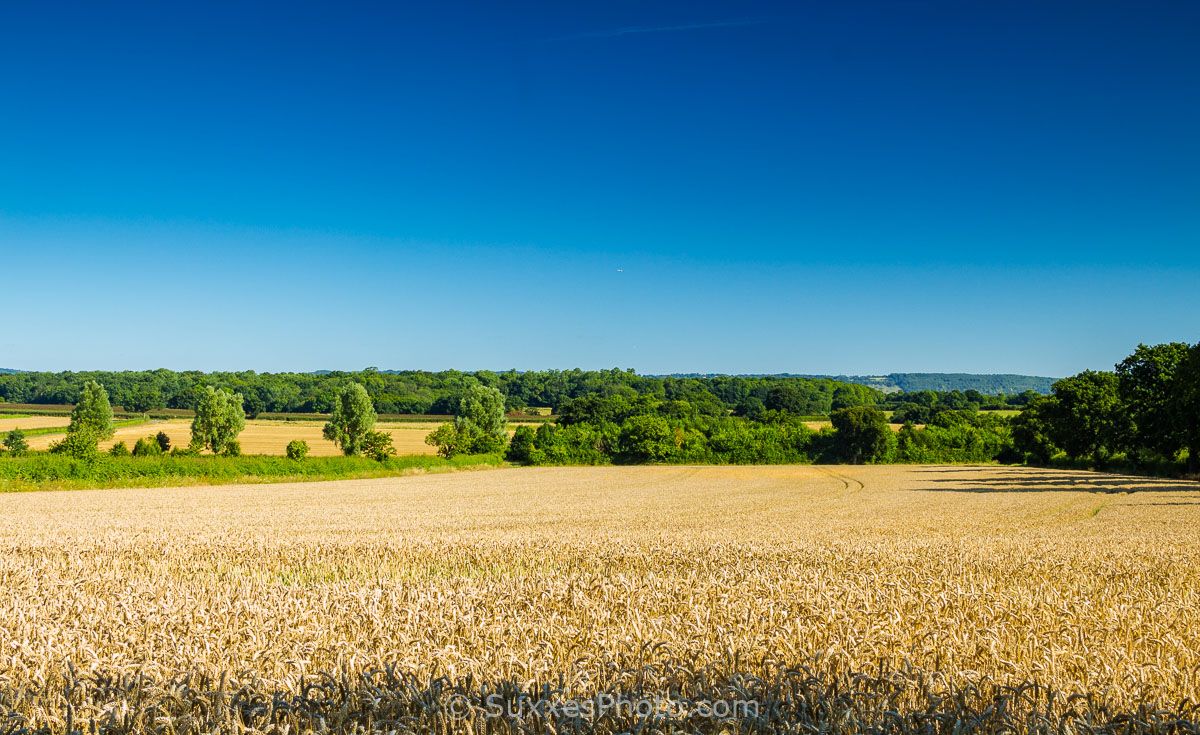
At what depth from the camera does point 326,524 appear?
21.6 meters

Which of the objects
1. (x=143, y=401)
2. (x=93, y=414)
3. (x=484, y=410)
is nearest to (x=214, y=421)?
(x=93, y=414)

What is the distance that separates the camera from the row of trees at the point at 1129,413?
159 ft

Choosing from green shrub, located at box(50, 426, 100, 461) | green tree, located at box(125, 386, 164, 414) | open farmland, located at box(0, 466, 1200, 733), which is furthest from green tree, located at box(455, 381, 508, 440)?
open farmland, located at box(0, 466, 1200, 733)

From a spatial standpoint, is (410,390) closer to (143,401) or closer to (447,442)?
(143,401)

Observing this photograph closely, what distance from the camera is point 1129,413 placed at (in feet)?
191

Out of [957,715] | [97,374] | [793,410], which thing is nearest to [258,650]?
[957,715]

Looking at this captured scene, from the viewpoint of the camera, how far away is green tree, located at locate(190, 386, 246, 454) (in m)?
82.6

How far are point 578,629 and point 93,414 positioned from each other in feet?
311

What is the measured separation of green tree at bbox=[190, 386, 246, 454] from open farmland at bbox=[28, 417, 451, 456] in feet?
9.72

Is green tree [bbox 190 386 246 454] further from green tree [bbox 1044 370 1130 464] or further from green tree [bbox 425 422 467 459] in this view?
green tree [bbox 1044 370 1130 464]

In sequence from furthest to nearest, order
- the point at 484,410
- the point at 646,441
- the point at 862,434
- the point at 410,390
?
the point at 410,390, the point at 484,410, the point at 862,434, the point at 646,441

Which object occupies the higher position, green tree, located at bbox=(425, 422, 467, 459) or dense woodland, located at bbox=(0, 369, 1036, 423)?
dense woodland, located at bbox=(0, 369, 1036, 423)

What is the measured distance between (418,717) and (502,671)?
796mm

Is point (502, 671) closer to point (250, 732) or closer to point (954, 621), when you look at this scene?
point (250, 732)
